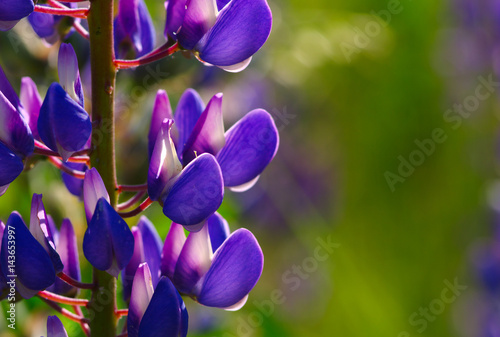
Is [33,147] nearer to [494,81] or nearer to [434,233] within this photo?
[434,233]

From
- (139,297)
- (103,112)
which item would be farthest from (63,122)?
(139,297)

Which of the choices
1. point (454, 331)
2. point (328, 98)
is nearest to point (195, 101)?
point (454, 331)

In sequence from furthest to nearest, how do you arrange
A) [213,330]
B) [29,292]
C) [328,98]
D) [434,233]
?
[328,98] < [434,233] < [213,330] < [29,292]

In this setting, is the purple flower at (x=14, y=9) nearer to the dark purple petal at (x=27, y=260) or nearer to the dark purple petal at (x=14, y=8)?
the dark purple petal at (x=14, y=8)

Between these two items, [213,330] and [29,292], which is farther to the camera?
[213,330]

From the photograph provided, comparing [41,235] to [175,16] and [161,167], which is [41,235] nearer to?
[161,167]

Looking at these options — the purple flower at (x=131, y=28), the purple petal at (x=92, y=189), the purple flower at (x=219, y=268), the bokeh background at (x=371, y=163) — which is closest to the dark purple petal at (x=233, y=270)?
the purple flower at (x=219, y=268)

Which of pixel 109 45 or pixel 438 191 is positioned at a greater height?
pixel 109 45
